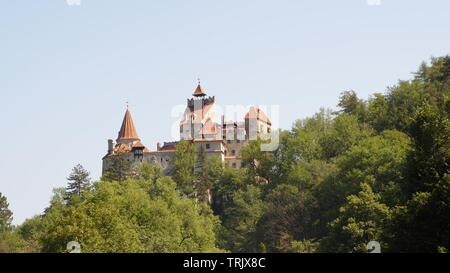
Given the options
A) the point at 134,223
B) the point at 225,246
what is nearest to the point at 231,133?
the point at 225,246

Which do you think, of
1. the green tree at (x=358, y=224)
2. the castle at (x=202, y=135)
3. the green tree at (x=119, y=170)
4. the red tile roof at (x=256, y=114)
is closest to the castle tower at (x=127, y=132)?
the castle at (x=202, y=135)

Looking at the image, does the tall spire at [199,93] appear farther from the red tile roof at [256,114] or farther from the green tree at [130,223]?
the green tree at [130,223]

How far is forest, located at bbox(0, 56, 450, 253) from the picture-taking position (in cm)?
3756

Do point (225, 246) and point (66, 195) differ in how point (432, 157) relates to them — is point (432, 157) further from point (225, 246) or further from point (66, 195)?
point (66, 195)

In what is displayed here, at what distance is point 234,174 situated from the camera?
392ft

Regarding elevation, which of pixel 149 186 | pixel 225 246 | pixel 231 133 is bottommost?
pixel 225 246

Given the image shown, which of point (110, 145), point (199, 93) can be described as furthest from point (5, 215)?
point (199, 93)

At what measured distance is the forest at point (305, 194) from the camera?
37.6 m

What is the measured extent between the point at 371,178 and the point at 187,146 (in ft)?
206

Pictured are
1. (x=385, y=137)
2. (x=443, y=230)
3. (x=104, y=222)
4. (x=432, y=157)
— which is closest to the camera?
(x=443, y=230)

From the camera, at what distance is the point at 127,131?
14238 cm

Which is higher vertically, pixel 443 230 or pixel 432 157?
pixel 432 157

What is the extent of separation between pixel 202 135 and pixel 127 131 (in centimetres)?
1232
